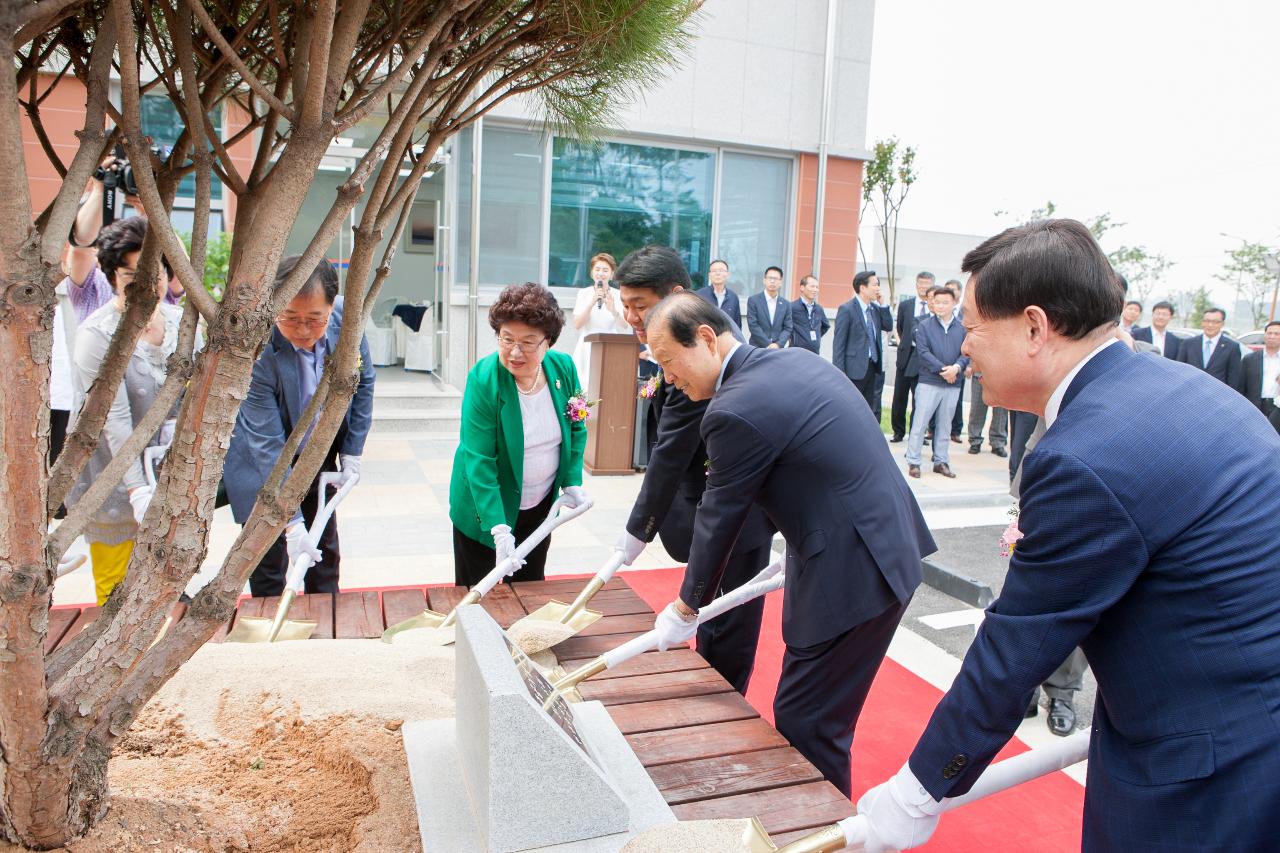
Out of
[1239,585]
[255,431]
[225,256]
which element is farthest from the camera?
[225,256]

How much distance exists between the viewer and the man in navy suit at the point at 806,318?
8711 mm

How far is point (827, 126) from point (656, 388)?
8.38 m

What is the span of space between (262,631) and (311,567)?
2.77 ft

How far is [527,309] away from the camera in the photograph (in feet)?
9.61

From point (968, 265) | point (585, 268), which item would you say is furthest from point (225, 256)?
point (968, 265)

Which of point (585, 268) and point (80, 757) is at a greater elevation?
point (585, 268)

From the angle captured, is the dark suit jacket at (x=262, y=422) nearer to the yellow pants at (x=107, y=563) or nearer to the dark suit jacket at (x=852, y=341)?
the yellow pants at (x=107, y=563)

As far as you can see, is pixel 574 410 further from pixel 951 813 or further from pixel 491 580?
pixel 951 813

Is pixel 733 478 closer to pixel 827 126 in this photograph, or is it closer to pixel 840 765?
pixel 840 765

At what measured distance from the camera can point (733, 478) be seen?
2104 mm

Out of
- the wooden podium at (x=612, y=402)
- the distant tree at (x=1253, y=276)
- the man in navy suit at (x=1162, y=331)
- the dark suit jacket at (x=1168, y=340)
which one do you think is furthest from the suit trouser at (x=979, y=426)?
the distant tree at (x=1253, y=276)

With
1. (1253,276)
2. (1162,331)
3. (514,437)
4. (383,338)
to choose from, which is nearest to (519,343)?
(514,437)

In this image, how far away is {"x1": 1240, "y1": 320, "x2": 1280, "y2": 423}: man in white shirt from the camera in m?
8.09

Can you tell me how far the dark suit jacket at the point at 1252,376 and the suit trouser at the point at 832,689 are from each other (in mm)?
7842
